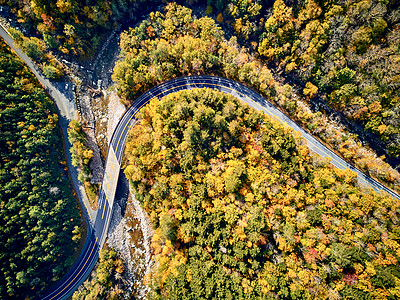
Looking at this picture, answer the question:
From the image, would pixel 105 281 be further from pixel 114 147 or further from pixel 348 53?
pixel 348 53

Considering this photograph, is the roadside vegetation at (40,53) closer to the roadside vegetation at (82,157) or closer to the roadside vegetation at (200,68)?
the roadside vegetation at (82,157)

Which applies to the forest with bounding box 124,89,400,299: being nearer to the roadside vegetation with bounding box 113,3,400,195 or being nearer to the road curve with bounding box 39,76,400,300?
the road curve with bounding box 39,76,400,300

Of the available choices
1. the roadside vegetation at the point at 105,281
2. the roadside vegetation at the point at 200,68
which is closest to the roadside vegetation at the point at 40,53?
the roadside vegetation at the point at 200,68

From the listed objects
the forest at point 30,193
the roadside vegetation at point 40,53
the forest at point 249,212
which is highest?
the roadside vegetation at point 40,53

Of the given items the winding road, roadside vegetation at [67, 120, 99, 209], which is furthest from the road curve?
roadside vegetation at [67, 120, 99, 209]

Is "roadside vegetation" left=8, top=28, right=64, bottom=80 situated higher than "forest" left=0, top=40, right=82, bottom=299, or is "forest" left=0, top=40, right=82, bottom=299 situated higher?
"roadside vegetation" left=8, top=28, right=64, bottom=80

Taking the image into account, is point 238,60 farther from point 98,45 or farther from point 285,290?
point 285,290
